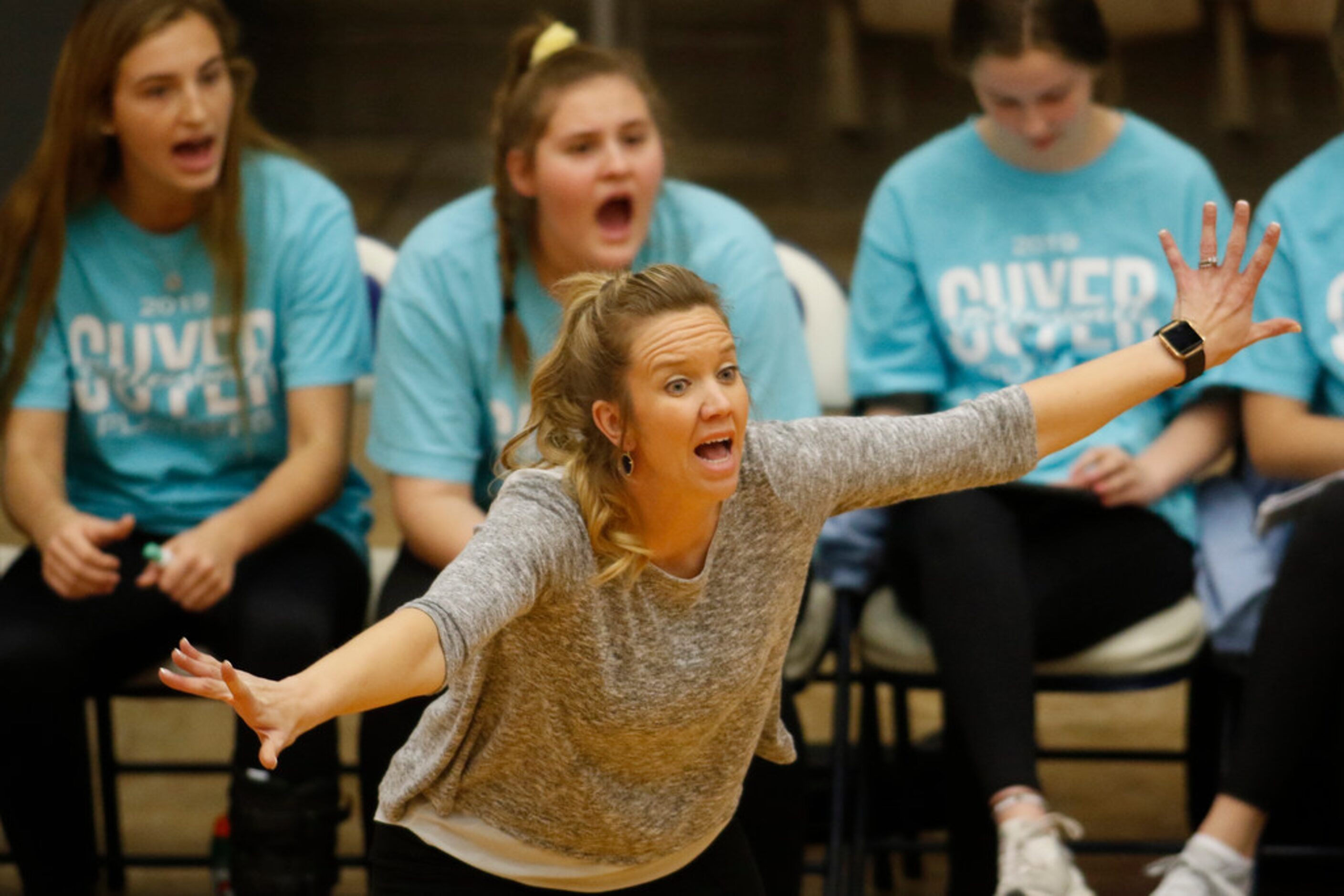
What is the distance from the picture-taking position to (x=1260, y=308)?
100 inches

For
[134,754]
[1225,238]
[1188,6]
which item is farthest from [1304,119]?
[134,754]

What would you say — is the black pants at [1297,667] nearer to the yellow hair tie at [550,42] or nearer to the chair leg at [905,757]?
the chair leg at [905,757]

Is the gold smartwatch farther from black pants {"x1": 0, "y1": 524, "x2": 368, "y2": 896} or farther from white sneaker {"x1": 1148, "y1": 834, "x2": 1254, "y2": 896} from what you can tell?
black pants {"x1": 0, "y1": 524, "x2": 368, "y2": 896}

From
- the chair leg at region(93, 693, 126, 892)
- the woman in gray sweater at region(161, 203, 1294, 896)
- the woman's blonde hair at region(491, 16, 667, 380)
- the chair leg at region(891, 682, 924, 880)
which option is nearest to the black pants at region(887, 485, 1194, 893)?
the chair leg at region(891, 682, 924, 880)

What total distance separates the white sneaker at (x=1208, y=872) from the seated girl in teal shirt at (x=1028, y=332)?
261 millimetres

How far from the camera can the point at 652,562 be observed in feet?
5.67

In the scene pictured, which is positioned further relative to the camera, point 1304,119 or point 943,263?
point 1304,119

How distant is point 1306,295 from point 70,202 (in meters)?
1.87

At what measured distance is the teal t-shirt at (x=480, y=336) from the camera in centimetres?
249

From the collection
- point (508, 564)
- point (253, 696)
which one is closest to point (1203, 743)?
point (508, 564)

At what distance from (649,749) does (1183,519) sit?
114 centimetres

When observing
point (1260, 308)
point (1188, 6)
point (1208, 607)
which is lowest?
→ point (1208, 607)

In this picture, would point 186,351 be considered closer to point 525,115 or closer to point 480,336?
point 480,336

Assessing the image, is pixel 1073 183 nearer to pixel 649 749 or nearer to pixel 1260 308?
pixel 1260 308
